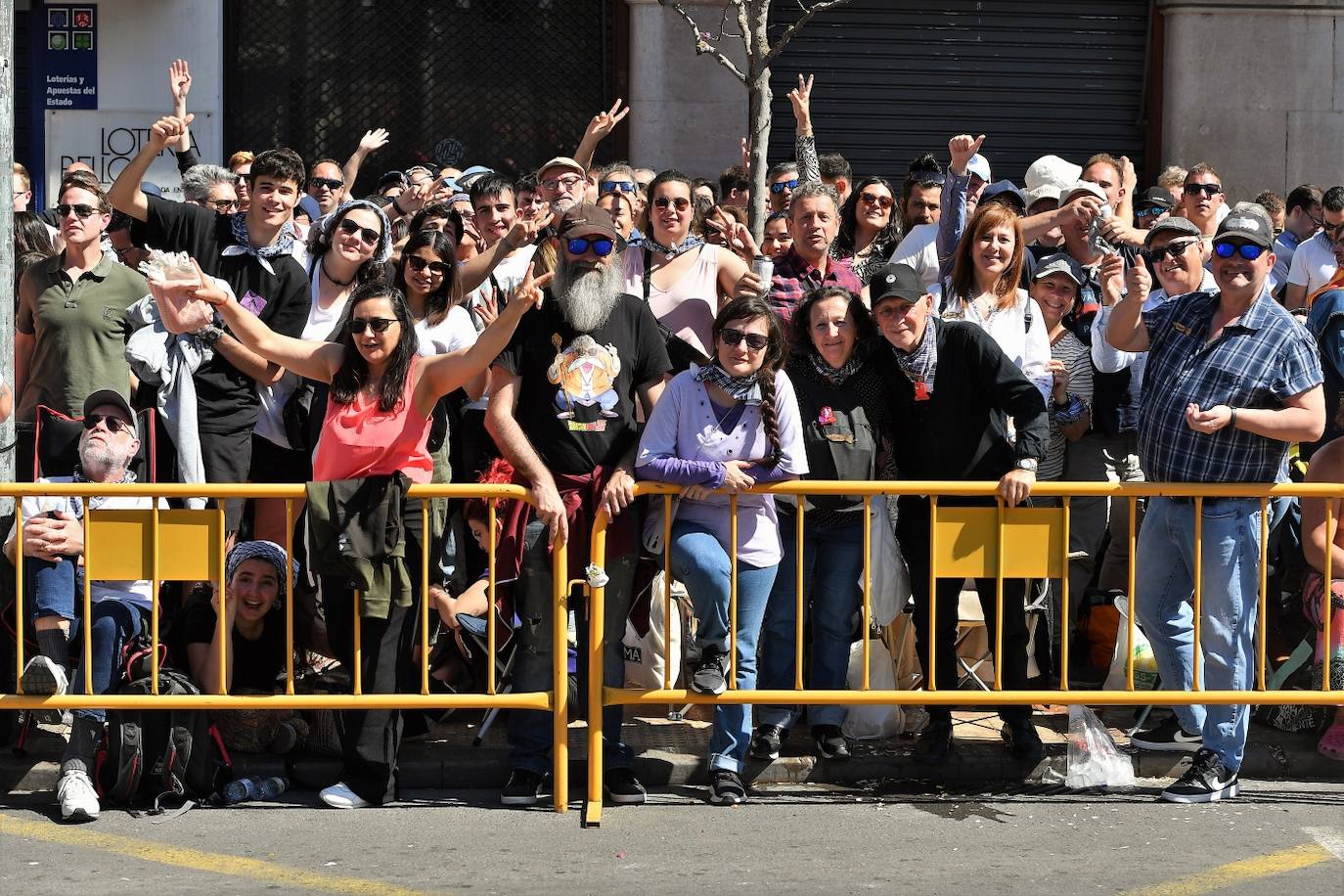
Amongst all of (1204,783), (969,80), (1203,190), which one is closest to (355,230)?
(1204,783)

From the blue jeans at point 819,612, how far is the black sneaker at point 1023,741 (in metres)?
0.69

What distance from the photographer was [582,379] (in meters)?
6.77

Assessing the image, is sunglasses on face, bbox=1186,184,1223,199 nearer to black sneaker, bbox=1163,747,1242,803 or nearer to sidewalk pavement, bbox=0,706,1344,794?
sidewalk pavement, bbox=0,706,1344,794

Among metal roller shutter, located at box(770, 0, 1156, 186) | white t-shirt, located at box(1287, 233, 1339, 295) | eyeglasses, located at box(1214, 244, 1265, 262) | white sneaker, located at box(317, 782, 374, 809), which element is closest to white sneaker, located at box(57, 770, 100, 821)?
white sneaker, located at box(317, 782, 374, 809)

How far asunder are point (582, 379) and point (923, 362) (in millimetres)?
1366

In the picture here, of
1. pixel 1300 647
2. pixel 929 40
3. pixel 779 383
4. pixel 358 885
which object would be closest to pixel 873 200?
pixel 779 383

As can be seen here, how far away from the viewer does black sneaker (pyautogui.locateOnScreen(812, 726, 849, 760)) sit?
7.11 meters

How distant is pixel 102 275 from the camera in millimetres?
8586

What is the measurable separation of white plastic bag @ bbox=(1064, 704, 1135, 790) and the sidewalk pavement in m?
0.13

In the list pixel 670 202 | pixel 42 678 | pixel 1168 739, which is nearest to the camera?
pixel 42 678

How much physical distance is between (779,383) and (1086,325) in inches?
90.9

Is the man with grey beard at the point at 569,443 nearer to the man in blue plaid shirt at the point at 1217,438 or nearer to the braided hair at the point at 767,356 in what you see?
the braided hair at the point at 767,356

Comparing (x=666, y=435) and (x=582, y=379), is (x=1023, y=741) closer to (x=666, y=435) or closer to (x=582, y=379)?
(x=666, y=435)

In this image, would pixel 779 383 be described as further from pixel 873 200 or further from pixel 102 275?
pixel 102 275
